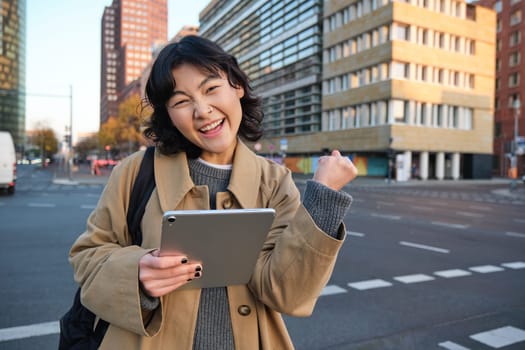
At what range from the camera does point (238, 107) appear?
164 centimetres

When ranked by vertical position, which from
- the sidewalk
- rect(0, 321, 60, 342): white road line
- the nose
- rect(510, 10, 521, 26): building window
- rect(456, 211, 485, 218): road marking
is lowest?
rect(0, 321, 60, 342): white road line

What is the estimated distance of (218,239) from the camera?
122cm

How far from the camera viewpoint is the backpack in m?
1.49

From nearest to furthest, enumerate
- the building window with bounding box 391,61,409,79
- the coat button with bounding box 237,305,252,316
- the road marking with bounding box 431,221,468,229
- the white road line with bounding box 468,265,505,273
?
1. the coat button with bounding box 237,305,252,316
2. the white road line with bounding box 468,265,505,273
3. the road marking with bounding box 431,221,468,229
4. the building window with bounding box 391,61,409,79

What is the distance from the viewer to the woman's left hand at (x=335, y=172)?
1.33 m

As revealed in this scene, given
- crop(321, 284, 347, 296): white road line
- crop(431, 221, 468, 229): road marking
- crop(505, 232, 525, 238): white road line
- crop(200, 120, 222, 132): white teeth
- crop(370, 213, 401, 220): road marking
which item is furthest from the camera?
crop(370, 213, 401, 220): road marking

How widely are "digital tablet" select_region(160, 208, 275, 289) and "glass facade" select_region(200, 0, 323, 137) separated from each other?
4172 cm

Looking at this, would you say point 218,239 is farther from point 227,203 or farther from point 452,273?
point 452,273

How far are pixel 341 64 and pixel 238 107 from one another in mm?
44087

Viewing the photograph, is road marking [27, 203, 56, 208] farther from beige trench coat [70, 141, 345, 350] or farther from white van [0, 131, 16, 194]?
beige trench coat [70, 141, 345, 350]

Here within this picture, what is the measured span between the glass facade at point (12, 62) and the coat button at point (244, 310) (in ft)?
392

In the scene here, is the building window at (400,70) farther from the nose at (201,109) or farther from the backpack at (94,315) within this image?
the backpack at (94,315)

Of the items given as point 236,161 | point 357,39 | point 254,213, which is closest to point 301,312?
point 254,213

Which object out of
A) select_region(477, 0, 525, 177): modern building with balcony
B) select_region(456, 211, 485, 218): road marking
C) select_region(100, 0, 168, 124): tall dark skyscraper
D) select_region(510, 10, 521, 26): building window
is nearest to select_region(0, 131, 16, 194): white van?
select_region(456, 211, 485, 218): road marking
